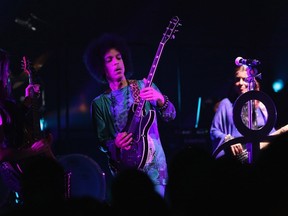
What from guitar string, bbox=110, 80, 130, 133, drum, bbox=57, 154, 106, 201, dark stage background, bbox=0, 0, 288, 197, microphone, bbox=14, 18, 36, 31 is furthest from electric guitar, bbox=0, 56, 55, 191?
microphone, bbox=14, 18, 36, 31

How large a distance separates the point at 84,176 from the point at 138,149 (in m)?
1.51

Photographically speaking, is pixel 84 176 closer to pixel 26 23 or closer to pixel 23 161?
pixel 23 161

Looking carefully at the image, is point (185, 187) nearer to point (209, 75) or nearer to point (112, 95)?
point (112, 95)

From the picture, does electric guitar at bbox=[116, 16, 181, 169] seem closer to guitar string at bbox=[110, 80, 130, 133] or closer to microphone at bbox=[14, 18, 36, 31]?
guitar string at bbox=[110, 80, 130, 133]

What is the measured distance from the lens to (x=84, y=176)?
6.80 m

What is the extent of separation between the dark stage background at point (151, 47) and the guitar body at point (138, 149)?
3.47 metres

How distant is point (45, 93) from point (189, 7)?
9.77ft

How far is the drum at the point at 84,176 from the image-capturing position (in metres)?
6.74

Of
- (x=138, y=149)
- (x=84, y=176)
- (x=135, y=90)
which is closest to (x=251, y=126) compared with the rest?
(x=138, y=149)

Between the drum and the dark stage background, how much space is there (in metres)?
2.24

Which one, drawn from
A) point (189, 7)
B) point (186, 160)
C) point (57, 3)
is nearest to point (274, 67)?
point (189, 7)

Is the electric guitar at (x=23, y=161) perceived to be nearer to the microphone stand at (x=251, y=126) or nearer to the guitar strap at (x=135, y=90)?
the guitar strap at (x=135, y=90)

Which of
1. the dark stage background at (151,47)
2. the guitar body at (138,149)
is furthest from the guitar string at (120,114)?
the dark stage background at (151,47)

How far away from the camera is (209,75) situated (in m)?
10.4
